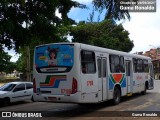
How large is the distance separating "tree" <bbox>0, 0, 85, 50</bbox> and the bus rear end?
157 centimetres

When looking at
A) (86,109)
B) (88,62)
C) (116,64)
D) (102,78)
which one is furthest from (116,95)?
(88,62)

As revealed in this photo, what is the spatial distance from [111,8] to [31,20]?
10020 millimetres

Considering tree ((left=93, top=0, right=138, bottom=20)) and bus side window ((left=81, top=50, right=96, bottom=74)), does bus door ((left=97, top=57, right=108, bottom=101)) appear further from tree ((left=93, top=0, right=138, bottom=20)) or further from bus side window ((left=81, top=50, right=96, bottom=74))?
tree ((left=93, top=0, right=138, bottom=20))

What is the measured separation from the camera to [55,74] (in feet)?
41.0

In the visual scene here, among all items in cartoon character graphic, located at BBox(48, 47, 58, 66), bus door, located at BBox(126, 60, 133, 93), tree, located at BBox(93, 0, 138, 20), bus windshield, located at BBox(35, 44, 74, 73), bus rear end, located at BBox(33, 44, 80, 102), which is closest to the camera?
tree, located at BBox(93, 0, 138, 20)

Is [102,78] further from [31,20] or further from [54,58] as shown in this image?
[31,20]

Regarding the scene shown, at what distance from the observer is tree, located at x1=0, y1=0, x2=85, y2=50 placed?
41.7 ft

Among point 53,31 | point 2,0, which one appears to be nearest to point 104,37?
point 53,31

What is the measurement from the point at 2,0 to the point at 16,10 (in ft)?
11.5

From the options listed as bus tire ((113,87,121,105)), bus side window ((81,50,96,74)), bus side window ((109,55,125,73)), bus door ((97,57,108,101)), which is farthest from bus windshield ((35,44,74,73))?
bus tire ((113,87,121,105))

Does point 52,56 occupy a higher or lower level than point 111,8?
lower

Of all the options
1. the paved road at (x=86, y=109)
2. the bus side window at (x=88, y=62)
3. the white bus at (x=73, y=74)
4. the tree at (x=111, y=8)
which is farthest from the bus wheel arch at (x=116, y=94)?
the tree at (x=111, y=8)

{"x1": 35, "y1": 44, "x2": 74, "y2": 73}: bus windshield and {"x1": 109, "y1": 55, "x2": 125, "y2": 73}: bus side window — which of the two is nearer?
{"x1": 35, "y1": 44, "x2": 74, "y2": 73}: bus windshield

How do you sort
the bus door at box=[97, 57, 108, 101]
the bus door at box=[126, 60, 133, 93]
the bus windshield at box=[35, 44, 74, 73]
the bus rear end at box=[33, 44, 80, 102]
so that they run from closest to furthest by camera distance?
the bus rear end at box=[33, 44, 80, 102]
the bus windshield at box=[35, 44, 74, 73]
the bus door at box=[97, 57, 108, 101]
the bus door at box=[126, 60, 133, 93]
